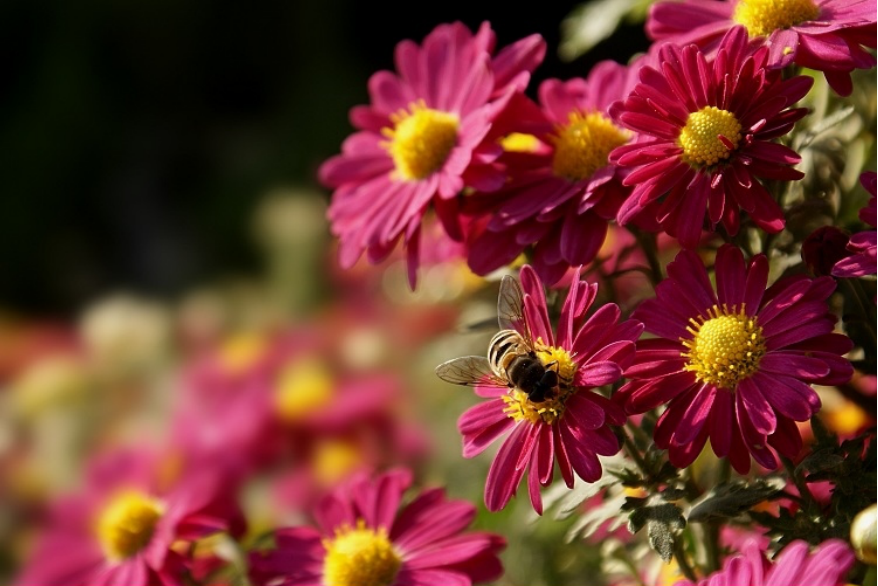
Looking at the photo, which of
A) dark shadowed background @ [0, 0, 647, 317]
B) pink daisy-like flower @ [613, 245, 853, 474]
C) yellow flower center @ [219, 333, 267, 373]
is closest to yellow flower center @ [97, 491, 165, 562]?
pink daisy-like flower @ [613, 245, 853, 474]

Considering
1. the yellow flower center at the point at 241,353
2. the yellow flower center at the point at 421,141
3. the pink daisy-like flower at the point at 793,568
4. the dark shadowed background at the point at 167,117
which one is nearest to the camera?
the pink daisy-like flower at the point at 793,568

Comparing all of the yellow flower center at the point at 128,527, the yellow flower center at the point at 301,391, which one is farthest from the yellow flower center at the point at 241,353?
the yellow flower center at the point at 128,527

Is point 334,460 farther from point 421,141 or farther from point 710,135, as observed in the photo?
point 710,135

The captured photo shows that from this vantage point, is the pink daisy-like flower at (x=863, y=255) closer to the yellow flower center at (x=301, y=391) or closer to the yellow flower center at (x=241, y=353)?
the yellow flower center at (x=301, y=391)

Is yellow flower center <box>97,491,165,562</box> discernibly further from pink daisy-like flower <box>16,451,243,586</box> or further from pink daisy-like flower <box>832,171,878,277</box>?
pink daisy-like flower <box>832,171,878,277</box>

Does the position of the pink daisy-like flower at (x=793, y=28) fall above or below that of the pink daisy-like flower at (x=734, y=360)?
above

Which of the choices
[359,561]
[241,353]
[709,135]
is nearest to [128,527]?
[359,561]
